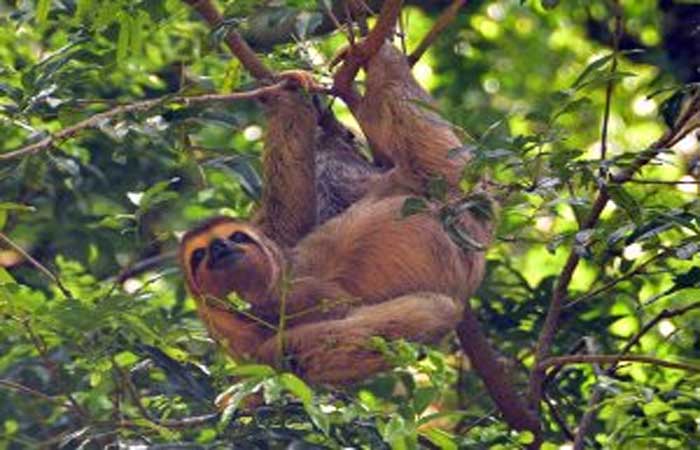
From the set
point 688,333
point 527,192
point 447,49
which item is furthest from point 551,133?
point 447,49

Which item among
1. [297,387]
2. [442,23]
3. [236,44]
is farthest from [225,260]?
[297,387]

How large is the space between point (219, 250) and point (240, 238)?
0.84 ft

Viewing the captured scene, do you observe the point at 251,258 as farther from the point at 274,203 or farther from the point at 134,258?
the point at 134,258

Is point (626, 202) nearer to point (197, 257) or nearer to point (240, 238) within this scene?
point (240, 238)

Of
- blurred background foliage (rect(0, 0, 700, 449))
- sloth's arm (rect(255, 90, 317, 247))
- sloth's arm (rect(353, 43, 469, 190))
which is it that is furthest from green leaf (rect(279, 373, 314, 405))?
sloth's arm (rect(255, 90, 317, 247))

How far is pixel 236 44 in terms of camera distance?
6996mm

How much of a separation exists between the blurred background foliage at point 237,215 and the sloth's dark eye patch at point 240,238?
13.7 inches

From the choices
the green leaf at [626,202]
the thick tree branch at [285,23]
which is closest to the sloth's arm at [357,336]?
the thick tree branch at [285,23]

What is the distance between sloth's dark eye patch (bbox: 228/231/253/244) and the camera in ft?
26.6

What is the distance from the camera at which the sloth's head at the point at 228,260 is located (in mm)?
7945

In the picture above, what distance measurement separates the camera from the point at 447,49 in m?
12.3

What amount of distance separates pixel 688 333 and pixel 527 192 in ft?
6.71

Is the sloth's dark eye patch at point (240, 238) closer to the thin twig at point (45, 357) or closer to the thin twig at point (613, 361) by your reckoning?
the thin twig at point (45, 357)

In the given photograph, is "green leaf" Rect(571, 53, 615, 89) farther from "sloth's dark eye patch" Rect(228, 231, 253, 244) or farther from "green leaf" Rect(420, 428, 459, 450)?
"sloth's dark eye patch" Rect(228, 231, 253, 244)
